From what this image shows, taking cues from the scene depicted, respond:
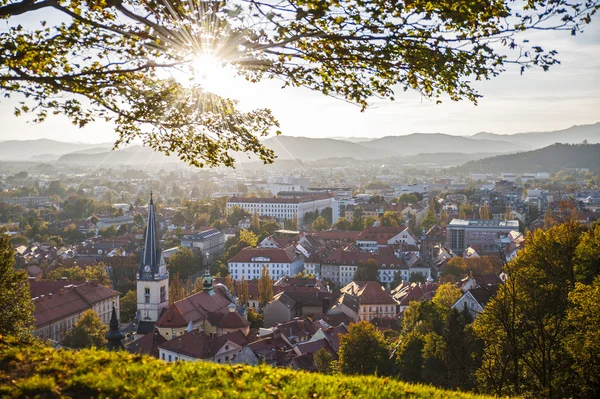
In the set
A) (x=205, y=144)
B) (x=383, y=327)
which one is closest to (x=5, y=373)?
(x=205, y=144)

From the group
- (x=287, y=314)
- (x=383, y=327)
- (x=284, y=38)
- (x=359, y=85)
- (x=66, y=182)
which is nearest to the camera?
(x=284, y=38)

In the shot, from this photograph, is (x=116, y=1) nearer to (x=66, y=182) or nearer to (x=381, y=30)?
(x=381, y=30)

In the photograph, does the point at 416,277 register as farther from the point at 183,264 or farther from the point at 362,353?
the point at 362,353

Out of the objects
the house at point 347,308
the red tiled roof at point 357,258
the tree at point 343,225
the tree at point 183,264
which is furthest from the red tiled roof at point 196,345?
the tree at point 343,225

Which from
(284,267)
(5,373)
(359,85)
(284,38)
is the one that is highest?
(284,38)

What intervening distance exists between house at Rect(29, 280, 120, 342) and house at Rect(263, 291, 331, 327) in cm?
966

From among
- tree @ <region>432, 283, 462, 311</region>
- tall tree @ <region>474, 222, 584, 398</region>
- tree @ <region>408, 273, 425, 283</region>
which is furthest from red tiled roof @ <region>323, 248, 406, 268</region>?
tall tree @ <region>474, 222, 584, 398</region>

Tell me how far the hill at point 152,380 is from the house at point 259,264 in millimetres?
46236

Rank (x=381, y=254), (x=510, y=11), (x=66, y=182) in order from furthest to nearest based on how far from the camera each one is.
→ (x=66, y=182) → (x=381, y=254) → (x=510, y=11)

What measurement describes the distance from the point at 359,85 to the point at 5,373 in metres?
4.69

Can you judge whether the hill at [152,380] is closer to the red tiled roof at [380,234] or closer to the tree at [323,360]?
the tree at [323,360]

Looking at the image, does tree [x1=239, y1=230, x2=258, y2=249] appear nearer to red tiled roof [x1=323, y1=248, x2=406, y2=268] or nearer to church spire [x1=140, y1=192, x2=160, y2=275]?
red tiled roof [x1=323, y1=248, x2=406, y2=268]

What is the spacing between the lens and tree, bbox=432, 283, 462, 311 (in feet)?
91.1

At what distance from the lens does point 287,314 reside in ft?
118
